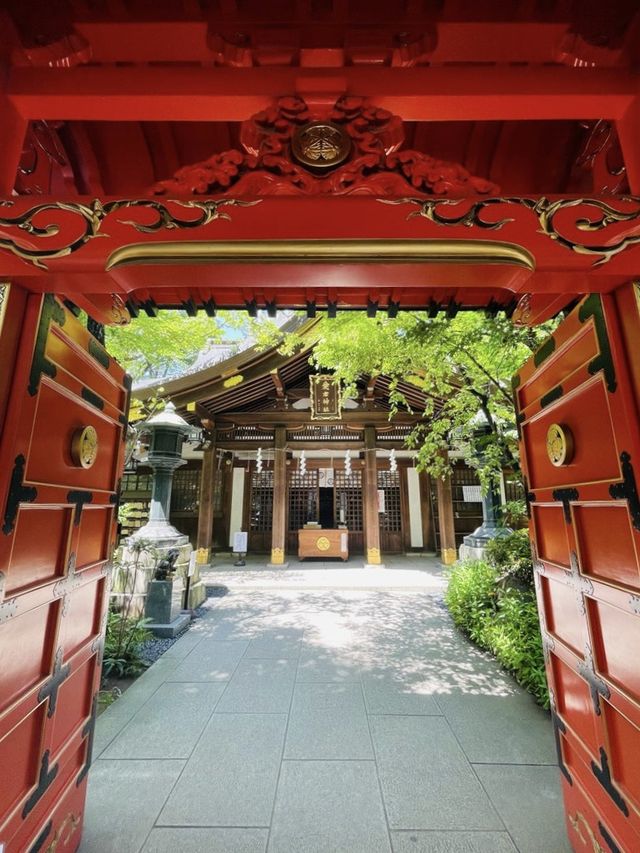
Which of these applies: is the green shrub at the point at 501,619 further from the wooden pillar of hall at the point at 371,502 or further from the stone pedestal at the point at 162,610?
the stone pedestal at the point at 162,610

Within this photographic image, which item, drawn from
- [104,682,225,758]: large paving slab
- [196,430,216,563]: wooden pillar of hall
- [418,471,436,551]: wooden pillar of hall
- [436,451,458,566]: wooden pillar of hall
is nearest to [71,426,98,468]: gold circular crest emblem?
[104,682,225,758]: large paving slab

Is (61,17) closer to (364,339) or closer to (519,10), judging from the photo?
(519,10)

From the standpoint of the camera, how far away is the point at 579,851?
1680mm

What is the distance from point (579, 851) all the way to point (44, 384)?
3329mm

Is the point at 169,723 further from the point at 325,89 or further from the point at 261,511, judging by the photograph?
the point at 261,511

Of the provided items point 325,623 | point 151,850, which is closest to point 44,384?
point 151,850

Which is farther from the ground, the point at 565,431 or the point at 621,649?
the point at 565,431

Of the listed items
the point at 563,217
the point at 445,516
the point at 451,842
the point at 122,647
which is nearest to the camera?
the point at 563,217

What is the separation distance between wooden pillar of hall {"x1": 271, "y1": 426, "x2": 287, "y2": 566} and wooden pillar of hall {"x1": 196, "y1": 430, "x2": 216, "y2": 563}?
5.56 ft

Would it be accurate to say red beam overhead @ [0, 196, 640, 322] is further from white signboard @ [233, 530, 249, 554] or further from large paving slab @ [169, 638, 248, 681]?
white signboard @ [233, 530, 249, 554]

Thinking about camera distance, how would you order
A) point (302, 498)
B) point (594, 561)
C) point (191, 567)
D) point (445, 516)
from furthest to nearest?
point (302, 498) → point (445, 516) → point (191, 567) → point (594, 561)

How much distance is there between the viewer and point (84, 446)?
1790 mm

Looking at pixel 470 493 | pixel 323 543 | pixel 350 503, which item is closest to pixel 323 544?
pixel 323 543

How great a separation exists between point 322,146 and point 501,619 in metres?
4.83
